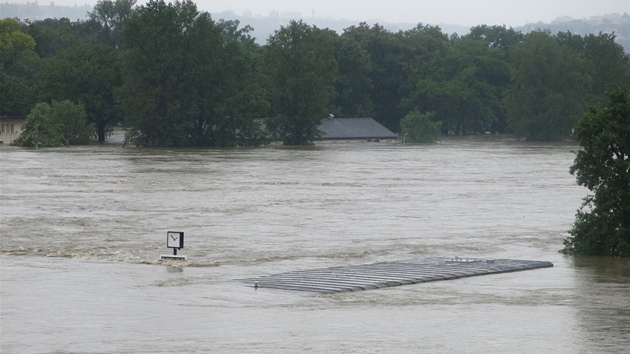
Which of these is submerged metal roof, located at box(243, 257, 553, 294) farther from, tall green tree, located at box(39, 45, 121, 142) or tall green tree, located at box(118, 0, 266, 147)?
tall green tree, located at box(39, 45, 121, 142)

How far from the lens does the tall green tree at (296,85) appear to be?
104938 millimetres

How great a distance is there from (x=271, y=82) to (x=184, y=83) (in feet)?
39.3

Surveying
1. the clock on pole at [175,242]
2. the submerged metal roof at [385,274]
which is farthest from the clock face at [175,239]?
the submerged metal roof at [385,274]

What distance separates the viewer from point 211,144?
322 feet

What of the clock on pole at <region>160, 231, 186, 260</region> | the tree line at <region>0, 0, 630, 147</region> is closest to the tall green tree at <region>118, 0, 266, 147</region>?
the tree line at <region>0, 0, 630, 147</region>

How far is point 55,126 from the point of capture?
88375 millimetres

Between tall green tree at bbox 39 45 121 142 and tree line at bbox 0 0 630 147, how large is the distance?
0.39 ft

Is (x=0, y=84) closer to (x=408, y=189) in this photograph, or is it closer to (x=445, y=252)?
(x=408, y=189)

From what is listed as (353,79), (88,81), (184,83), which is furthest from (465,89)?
(88,81)

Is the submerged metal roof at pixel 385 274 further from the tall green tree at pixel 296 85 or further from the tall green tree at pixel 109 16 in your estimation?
the tall green tree at pixel 109 16

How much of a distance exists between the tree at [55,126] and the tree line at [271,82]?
0.12 meters

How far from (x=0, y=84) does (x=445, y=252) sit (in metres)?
83.8

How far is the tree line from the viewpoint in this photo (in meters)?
94.9

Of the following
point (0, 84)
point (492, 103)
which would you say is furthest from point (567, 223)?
point (492, 103)
